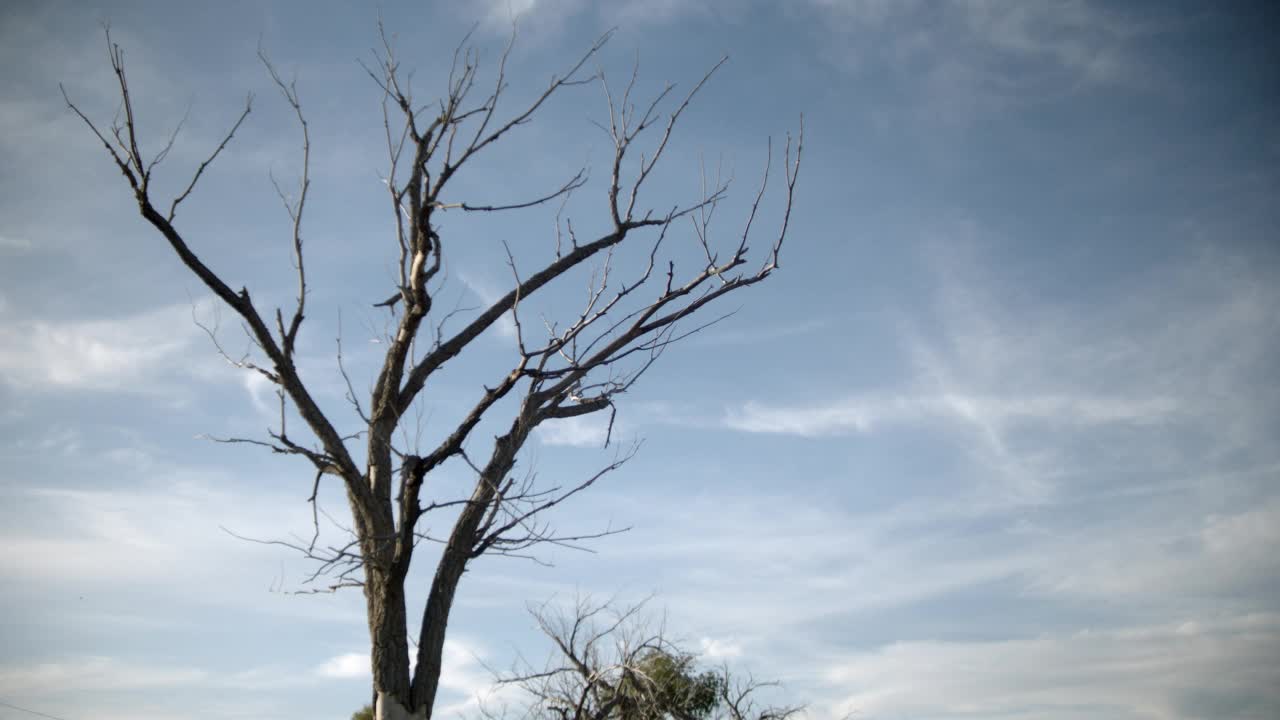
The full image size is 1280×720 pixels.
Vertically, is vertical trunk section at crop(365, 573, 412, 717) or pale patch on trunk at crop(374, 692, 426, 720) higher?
vertical trunk section at crop(365, 573, 412, 717)

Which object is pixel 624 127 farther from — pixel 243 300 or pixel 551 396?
pixel 243 300

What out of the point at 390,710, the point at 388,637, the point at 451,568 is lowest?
the point at 390,710

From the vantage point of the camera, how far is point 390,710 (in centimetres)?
415

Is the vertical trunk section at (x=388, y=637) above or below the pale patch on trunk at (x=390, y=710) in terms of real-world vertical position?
above

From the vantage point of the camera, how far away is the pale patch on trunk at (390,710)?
13.6 feet

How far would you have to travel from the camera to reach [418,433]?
4.67 m

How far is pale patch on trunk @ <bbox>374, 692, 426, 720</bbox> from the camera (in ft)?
13.6

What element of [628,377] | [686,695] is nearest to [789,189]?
[628,377]

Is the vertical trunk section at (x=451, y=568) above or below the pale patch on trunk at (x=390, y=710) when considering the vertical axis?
above

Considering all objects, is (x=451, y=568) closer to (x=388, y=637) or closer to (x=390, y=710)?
(x=388, y=637)

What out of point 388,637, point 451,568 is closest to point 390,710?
point 388,637

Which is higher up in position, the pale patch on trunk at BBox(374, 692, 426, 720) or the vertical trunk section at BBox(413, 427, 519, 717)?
the vertical trunk section at BBox(413, 427, 519, 717)

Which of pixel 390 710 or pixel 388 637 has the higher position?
pixel 388 637

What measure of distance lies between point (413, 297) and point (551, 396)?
3.23 feet
